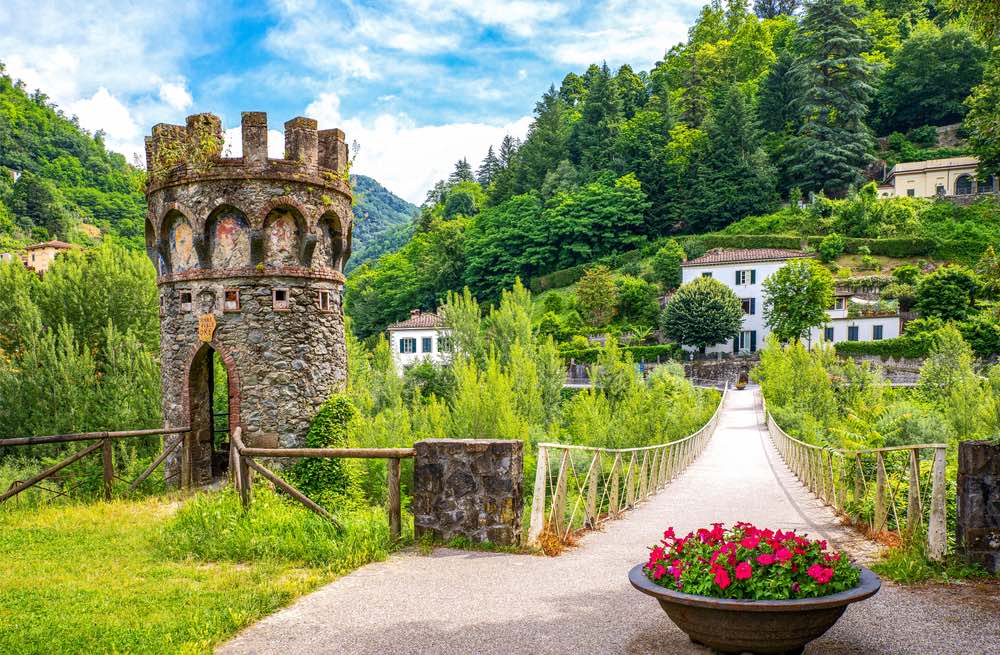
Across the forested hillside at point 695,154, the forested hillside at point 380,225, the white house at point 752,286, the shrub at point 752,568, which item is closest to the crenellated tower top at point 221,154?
the shrub at point 752,568

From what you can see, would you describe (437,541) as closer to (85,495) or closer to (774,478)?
(85,495)

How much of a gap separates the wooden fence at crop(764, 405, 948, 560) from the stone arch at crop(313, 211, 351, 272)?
846 centimetres

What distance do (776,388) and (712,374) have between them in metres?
17.0

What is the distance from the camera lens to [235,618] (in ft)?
15.9

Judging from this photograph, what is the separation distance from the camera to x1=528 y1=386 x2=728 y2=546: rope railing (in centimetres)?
704

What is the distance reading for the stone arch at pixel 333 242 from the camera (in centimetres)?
1216

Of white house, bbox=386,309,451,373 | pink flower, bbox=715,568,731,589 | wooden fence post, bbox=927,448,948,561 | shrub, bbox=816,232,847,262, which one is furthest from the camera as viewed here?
white house, bbox=386,309,451,373

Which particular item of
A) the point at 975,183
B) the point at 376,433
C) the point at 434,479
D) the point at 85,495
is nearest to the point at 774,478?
the point at 376,433

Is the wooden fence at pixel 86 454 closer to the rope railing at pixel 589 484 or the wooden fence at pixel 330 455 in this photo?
the wooden fence at pixel 330 455

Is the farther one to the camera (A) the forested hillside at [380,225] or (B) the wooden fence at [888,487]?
(A) the forested hillside at [380,225]

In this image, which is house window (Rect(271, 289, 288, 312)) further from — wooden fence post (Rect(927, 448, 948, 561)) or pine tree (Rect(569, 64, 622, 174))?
pine tree (Rect(569, 64, 622, 174))

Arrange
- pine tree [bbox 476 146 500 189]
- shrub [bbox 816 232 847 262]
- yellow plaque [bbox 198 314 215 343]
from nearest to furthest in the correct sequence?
yellow plaque [bbox 198 314 215 343] < shrub [bbox 816 232 847 262] < pine tree [bbox 476 146 500 189]

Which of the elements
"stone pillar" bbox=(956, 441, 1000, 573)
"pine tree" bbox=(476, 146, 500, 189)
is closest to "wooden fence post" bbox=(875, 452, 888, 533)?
"stone pillar" bbox=(956, 441, 1000, 573)

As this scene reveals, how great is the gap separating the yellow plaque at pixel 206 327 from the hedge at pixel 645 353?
128ft
